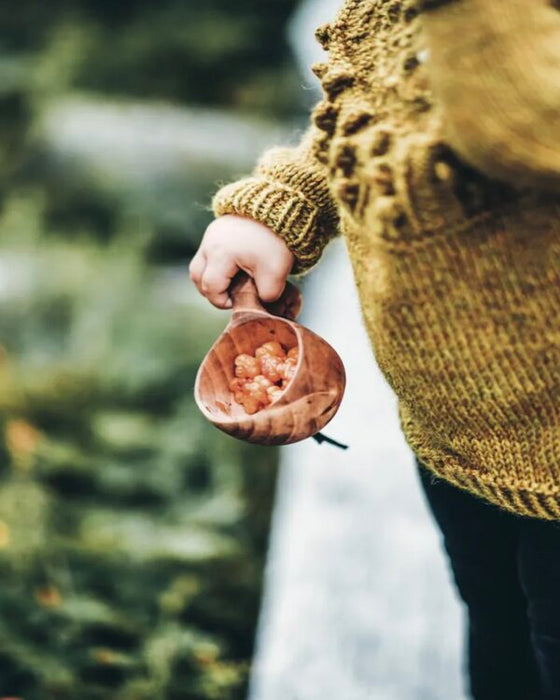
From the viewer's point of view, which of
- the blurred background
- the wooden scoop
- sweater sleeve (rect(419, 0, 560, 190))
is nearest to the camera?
sweater sleeve (rect(419, 0, 560, 190))

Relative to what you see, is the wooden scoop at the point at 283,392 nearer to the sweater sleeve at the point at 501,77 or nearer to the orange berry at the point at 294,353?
the orange berry at the point at 294,353

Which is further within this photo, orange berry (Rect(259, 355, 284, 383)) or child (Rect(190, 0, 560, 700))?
orange berry (Rect(259, 355, 284, 383))

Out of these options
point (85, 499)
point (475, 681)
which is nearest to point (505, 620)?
point (475, 681)

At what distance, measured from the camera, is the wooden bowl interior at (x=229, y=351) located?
1177 mm

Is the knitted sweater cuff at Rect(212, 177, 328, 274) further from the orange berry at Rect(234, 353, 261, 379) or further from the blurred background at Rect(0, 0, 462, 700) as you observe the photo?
the blurred background at Rect(0, 0, 462, 700)

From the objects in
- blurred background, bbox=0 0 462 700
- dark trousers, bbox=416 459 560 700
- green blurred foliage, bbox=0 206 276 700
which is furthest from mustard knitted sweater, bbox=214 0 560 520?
green blurred foliage, bbox=0 206 276 700

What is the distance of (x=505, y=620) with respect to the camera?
53.7 inches

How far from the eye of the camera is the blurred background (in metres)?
1.88

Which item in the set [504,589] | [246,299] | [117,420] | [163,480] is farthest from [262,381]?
[117,420]

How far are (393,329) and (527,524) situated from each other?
34 cm

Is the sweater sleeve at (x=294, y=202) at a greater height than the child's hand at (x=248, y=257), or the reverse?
the sweater sleeve at (x=294, y=202)

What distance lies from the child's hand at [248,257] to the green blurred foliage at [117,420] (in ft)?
3.30

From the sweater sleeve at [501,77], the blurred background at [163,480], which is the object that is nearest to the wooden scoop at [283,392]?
the sweater sleeve at [501,77]

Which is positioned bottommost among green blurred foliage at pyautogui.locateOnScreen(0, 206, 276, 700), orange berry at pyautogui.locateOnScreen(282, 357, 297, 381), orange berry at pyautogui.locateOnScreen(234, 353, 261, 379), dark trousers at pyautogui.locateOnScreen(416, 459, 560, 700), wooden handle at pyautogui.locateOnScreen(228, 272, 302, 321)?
green blurred foliage at pyautogui.locateOnScreen(0, 206, 276, 700)
